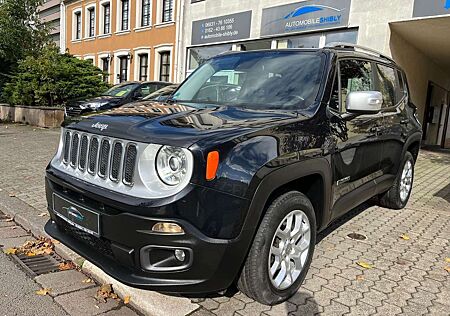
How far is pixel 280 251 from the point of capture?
275 cm

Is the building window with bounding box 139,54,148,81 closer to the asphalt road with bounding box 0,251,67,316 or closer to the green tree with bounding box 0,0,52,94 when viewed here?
the green tree with bounding box 0,0,52,94

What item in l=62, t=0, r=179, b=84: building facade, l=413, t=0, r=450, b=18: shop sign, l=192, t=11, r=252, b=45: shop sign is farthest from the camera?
l=62, t=0, r=179, b=84: building facade

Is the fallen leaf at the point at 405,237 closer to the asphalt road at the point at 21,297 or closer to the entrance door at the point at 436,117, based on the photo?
the asphalt road at the point at 21,297

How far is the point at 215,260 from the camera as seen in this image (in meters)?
2.26

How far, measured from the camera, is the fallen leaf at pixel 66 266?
11.0ft

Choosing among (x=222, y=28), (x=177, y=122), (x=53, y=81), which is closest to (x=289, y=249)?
(x=177, y=122)

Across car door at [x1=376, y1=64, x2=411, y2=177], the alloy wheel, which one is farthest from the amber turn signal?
car door at [x1=376, y1=64, x2=411, y2=177]

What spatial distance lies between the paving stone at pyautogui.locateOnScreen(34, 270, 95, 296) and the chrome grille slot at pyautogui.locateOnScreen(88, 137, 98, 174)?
1.00m

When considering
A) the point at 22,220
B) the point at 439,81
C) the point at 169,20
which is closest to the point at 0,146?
the point at 22,220

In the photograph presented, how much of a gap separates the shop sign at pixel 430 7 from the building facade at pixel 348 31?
2 cm

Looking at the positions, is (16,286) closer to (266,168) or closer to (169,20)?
(266,168)

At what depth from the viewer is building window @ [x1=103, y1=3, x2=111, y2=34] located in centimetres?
2516

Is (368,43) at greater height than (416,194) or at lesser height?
greater

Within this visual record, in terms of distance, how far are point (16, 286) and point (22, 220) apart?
152cm
